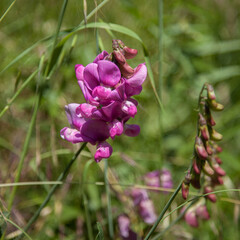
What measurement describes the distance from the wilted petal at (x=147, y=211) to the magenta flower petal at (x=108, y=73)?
1.04 metres

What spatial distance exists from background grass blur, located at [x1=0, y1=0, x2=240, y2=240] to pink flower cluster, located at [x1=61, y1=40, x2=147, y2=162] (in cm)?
43

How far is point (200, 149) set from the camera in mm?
1378

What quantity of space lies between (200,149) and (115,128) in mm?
313

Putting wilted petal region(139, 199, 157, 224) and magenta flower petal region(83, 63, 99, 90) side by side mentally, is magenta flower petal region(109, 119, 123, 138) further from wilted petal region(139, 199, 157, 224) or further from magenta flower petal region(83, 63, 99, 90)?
wilted petal region(139, 199, 157, 224)

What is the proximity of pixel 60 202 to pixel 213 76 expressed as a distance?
1754 mm

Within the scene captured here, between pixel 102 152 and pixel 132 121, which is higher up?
pixel 102 152

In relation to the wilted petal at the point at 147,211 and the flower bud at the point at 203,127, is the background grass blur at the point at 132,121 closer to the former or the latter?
the wilted petal at the point at 147,211

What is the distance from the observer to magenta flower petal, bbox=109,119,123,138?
1.30 metres

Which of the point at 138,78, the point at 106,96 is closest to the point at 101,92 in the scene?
the point at 106,96

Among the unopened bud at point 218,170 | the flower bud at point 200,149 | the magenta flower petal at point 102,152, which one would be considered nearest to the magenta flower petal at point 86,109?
the magenta flower petal at point 102,152

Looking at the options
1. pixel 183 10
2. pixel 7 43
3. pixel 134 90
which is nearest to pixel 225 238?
pixel 134 90

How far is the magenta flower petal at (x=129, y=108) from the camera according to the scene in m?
1.29

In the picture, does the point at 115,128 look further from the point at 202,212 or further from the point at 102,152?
the point at 202,212

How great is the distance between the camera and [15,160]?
2.39m
